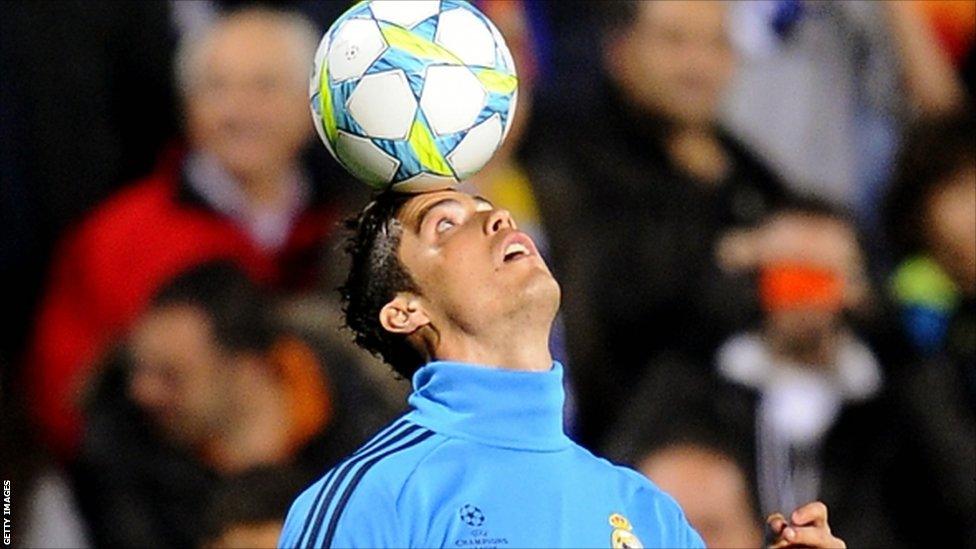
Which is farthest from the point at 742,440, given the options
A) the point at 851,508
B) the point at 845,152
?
the point at 845,152

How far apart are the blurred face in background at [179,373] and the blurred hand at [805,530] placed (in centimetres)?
275

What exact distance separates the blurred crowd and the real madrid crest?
2.33 m

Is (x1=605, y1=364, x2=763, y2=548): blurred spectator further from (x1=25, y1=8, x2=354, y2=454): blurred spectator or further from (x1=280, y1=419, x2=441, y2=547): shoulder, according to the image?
(x1=280, y1=419, x2=441, y2=547): shoulder

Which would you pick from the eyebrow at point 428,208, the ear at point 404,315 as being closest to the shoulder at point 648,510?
the ear at point 404,315

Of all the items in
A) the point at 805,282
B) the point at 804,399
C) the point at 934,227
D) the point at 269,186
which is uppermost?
the point at 269,186

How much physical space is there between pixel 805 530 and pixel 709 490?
7.81ft

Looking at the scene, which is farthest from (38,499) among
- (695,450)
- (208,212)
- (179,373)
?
(695,450)

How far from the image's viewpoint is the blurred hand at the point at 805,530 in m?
3.26

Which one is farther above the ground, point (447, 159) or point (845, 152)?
point (447, 159)

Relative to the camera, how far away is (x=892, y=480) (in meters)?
5.86

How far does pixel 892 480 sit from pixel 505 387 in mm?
2875

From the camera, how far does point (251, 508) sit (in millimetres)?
5340

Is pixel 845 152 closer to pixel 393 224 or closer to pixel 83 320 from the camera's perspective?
pixel 83 320

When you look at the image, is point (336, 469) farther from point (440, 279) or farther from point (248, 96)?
point (248, 96)
